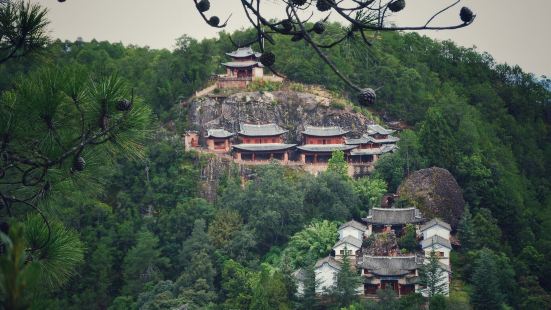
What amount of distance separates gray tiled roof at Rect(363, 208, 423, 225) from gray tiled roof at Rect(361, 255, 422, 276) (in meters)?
1.87

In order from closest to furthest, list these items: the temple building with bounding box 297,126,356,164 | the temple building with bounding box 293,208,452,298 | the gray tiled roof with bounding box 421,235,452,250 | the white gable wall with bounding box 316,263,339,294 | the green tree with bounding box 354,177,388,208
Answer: the white gable wall with bounding box 316,263,339,294 < the temple building with bounding box 293,208,452,298 < the gray tiled roof with bounding box 421,235,452,250 < the green tree with bounding box 354,177,388,208 < the temple building with bounding box 297,126,356,164

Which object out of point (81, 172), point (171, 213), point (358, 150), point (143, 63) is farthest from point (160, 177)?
point (81, 172)

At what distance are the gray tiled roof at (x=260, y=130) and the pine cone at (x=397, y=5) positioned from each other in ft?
84.8

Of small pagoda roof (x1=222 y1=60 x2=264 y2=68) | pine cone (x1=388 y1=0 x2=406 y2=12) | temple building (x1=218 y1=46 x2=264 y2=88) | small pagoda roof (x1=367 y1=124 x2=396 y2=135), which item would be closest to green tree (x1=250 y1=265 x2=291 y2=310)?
small pagoda roof (x1=367 y1=124 x2=396 y2=135)

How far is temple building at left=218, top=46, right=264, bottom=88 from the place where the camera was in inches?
1265

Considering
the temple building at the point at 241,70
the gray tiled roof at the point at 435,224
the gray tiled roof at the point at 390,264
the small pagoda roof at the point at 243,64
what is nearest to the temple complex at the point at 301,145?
the temple building at the point at 241,70

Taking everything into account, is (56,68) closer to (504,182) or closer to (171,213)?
(171,213)

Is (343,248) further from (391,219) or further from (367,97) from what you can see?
(367,97)

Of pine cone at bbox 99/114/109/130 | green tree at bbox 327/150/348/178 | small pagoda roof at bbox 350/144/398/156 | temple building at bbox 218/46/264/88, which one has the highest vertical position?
temple building at bbox 218/46/264/88

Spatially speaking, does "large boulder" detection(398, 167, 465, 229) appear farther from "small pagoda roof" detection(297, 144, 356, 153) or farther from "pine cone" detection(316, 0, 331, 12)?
"pine cone" detection(316, 0, 331, 12)

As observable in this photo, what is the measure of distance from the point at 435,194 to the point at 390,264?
167 inches

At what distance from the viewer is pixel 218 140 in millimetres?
29531

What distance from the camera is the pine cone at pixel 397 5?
132 inches

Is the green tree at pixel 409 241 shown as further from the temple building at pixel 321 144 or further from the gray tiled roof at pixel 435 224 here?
the temple building at pixel 321 144
